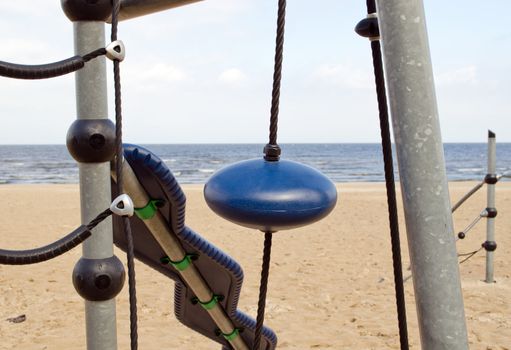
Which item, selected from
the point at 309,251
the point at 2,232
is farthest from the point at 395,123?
the point at 2,232

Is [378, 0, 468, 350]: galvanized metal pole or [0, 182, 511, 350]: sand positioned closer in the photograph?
[378, 0, 468, 350]: galvanized metal pole

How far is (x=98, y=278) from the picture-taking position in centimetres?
129

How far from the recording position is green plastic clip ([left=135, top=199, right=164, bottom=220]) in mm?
1706

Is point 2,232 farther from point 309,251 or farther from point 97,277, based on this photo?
point 97,277

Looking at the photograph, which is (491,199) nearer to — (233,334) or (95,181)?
(233,334)

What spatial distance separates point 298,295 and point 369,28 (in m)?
4.54

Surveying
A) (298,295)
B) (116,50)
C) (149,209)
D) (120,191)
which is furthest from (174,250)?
(298,295)

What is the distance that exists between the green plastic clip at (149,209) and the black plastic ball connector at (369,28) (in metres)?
0.88

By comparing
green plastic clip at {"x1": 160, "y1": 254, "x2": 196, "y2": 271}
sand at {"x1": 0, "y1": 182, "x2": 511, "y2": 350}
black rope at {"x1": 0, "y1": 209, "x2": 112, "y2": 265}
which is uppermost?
black rope at {"x1": 0, "y1": 209, "x2": 112, "y2": 265}

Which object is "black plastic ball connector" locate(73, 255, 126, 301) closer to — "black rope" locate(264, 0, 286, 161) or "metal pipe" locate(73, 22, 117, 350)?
"metal pipe" locate(73, 22, 117, 350)

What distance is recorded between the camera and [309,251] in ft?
24.2

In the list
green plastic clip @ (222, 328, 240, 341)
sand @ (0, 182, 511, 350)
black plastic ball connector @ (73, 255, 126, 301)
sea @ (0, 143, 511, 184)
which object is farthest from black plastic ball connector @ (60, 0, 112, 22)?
sea @ (0, 143, 511, 184)

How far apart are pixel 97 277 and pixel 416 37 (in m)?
0.87

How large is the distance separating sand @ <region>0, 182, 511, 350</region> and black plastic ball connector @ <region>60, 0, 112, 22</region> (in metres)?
3.18
